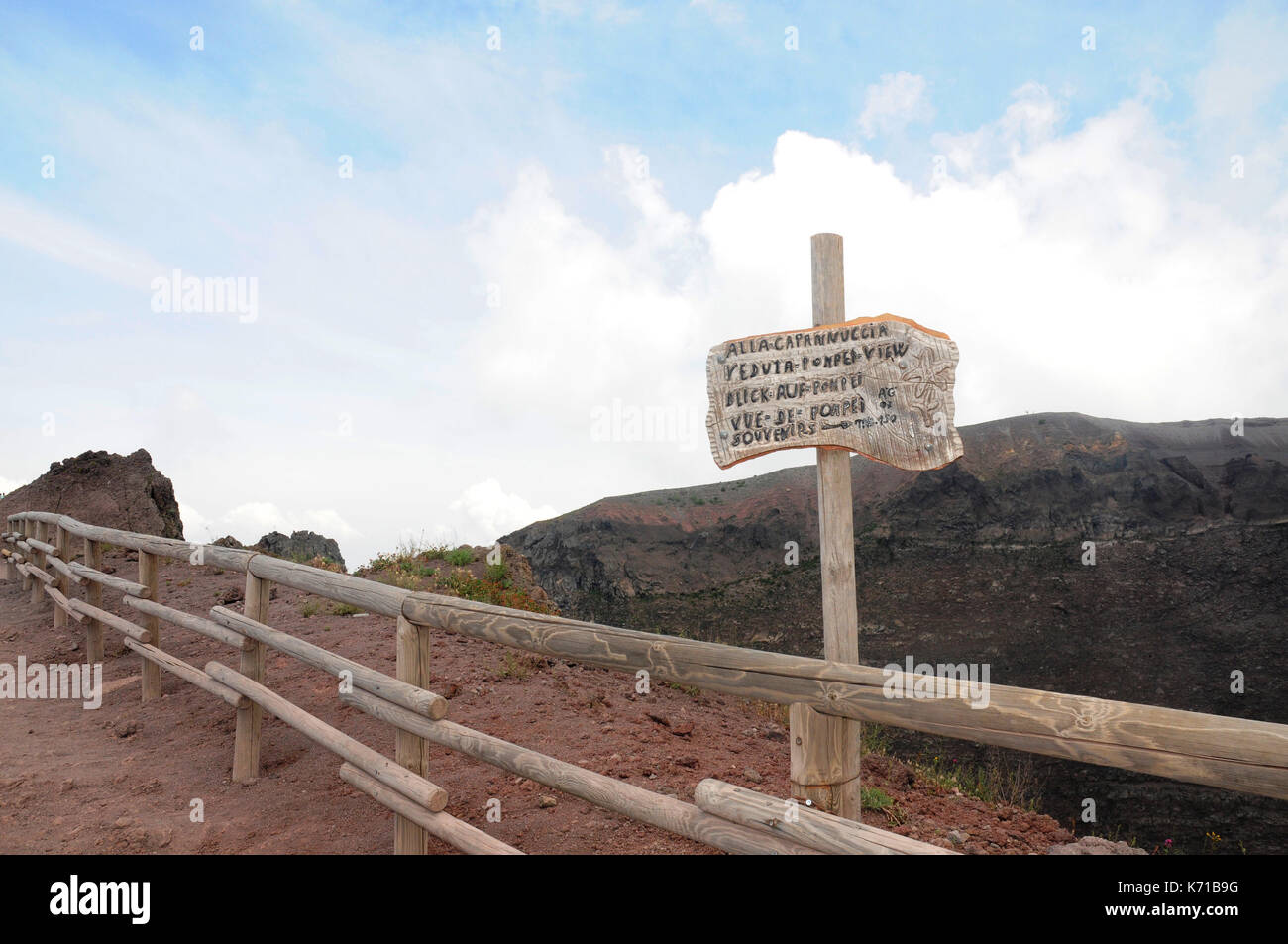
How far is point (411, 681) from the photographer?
4504 mm

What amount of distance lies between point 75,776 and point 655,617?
591 inches

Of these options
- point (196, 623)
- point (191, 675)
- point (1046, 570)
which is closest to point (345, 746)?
point (191, 675)

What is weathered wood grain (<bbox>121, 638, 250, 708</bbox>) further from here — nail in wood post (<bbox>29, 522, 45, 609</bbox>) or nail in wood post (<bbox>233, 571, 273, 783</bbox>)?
nail in wood post (<bbox>29, 522, 45, 609</bbox>)

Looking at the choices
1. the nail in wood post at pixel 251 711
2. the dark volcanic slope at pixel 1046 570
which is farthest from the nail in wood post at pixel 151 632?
the dark volcanic slope at pixel 1046 570

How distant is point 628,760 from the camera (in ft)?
18.5

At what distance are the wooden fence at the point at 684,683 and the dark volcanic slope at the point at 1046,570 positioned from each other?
1216 centimetres

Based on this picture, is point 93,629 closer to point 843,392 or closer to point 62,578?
point 62,578

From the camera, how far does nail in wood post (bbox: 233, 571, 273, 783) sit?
5.82 m

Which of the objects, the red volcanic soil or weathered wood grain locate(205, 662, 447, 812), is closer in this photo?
weathered wood grain locate(205, 662, 447, 812)

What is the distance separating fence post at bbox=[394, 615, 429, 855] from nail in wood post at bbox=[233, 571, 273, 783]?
2090 millimetres

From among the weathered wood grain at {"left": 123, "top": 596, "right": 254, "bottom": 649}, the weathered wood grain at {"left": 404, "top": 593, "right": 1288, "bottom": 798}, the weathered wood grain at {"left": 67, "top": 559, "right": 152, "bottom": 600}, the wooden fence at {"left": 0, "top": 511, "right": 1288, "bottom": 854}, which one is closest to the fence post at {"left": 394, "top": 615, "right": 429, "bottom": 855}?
the wooden fence at {"left": 0, "top": 511, "right": 1288, "bottom": 854}

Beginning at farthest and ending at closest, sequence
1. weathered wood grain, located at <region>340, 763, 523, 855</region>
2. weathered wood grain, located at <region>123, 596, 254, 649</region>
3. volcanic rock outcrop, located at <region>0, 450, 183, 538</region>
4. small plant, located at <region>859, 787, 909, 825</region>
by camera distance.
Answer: volcanic rock outcrop, located at <region>0, 450, 183, 538</region> → weathered wood grain, located at <region>123, 596, 254, 649</region> → small plant, located at <region>859, 787, 909, 825</region> → weathered wood grain, located at <region>340, 763, 523, 855</region>
